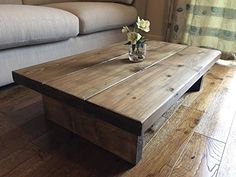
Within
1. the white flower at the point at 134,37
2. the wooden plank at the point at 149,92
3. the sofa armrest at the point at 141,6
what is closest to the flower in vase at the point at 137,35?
the white flower at the point at 134,37

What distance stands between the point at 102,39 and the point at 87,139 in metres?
1.21

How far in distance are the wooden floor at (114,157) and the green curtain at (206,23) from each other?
42.3 inches

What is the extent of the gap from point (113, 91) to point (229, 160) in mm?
553

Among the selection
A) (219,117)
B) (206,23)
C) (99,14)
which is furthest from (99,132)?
(206,23)

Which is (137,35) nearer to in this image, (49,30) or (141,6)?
(49,30)

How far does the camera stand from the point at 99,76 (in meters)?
0.93

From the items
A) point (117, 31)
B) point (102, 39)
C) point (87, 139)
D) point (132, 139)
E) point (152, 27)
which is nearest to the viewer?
point (132, 139)

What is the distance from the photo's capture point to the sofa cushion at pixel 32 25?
48.3 inches

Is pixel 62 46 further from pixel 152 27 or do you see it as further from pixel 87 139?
pixel 152 27

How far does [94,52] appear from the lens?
1.25 m

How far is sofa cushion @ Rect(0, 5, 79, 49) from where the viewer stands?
4.02 ft

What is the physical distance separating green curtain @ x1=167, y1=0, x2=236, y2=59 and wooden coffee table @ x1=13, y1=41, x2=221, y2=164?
3.74 ft

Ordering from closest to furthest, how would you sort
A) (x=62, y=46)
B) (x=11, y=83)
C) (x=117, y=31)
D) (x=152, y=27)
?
(x=11, y=83) < (x=62, y=46) < (x=117, y=31) < (x=152, y=27)

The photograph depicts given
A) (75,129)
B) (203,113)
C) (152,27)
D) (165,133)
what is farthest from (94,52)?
(152,27)
